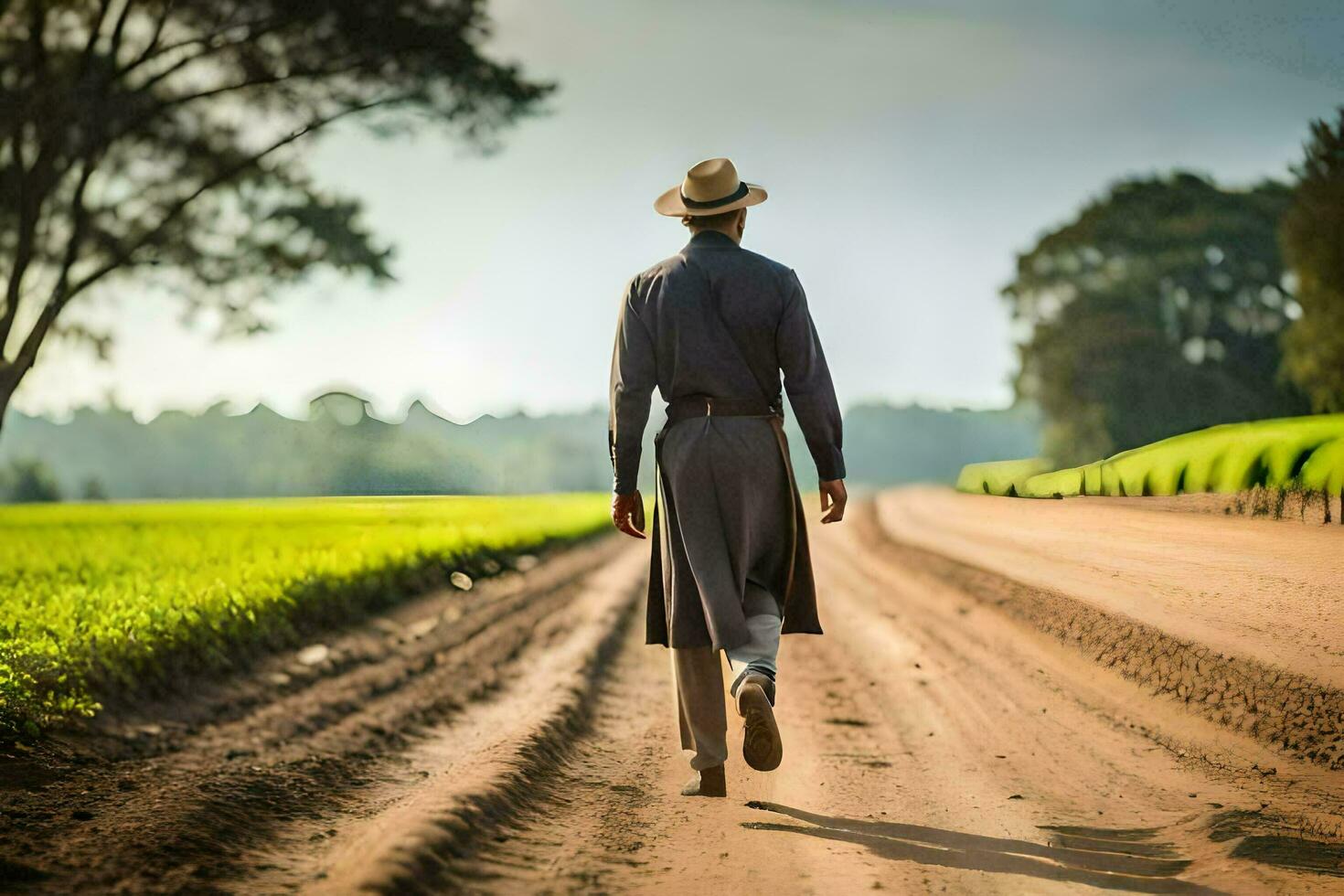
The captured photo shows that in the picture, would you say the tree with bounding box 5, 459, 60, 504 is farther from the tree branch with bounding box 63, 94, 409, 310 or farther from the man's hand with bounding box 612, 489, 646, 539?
the man's hand with bounding box 612, 489, 646, 539

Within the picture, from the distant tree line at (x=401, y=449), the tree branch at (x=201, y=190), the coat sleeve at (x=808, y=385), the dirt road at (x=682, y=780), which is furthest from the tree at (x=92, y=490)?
the coat sleeve at (x=808, y=385)

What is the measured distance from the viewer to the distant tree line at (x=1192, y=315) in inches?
211

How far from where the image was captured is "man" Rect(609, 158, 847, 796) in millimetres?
3918

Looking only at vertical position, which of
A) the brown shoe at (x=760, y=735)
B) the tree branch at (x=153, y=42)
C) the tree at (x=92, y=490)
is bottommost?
the brown shoe at (x=760, y=735)

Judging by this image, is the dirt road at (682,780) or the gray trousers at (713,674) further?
the gray trousers at (713,674)

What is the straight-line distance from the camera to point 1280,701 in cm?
448

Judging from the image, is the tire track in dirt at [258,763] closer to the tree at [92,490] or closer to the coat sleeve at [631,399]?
the coat sleeve at [631,399]

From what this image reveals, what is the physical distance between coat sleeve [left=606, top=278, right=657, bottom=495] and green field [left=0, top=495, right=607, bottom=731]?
→ 2.98 meters

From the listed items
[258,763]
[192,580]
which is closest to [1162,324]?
[258,763]

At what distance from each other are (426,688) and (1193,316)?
5154 millimetres

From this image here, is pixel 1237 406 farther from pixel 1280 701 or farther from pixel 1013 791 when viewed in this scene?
pixel 1013 791

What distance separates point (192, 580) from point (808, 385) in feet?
21.0

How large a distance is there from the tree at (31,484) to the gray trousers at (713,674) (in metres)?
26.6

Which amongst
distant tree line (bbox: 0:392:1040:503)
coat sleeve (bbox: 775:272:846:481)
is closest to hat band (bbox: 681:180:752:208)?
coat sleeve (bbox: 775:272:846:481)
